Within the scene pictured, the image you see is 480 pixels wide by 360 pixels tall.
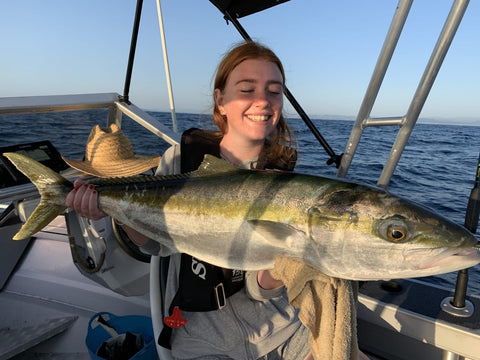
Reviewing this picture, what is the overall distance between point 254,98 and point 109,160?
7.15ft

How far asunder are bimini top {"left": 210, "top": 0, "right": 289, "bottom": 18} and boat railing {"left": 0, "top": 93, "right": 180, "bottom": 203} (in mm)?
1682

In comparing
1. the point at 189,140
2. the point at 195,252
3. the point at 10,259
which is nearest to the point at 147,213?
the point at 195,252

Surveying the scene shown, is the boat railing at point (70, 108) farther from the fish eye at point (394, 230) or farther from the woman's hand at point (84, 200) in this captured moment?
the fish eye at point (394, 230)

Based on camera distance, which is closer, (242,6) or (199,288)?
(199,288)

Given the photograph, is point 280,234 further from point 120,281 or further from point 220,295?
point 120,281

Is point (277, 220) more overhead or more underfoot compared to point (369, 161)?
more overhead

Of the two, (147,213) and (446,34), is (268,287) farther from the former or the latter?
(446,34)

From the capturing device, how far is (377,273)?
1.48 meters

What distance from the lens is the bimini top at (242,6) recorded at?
3757 mm

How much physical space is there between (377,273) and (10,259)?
15.9 feet

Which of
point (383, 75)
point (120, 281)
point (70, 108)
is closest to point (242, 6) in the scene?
point (383, 75)

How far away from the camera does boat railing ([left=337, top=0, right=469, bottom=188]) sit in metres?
2.27

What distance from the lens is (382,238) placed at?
4.81 ft

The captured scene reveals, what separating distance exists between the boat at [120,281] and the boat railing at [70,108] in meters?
0.01
